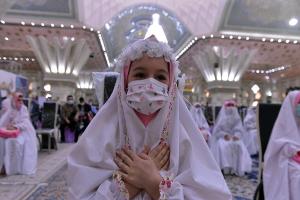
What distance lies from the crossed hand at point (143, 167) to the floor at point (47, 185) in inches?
108

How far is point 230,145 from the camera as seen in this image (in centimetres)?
575

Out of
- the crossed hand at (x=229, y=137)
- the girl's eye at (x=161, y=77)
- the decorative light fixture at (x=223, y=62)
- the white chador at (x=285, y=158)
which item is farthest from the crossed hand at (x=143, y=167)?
the decorative light fixture at (x=223, y=62)

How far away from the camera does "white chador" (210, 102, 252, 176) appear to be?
564cm

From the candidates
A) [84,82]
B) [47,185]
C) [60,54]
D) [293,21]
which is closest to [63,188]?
[47,185]

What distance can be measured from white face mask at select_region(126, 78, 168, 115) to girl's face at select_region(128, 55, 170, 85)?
0.03 meters

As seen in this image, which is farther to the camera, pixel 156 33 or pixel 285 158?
pixel 285 158

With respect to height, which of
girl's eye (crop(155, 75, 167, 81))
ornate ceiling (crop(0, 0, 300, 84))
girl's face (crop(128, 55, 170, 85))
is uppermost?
ornate ceiling (crop(0, 0, 300, 84))

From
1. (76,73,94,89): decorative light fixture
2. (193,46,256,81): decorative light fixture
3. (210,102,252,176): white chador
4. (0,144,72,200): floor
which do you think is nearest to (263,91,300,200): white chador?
(0,144,72,200): floor

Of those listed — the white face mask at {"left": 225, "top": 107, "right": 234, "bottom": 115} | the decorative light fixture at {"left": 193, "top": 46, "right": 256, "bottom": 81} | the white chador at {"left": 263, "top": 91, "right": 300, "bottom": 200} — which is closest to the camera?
the white chador at {"left": 263, "top": 91, "right": 300, "bottom": 200}

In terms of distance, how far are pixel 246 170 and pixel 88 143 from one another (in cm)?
474

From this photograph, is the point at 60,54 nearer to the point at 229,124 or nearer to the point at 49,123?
the point at 49,123

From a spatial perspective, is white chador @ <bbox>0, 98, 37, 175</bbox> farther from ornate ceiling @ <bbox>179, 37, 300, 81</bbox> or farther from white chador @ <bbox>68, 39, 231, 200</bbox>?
ornate ceiling @ <bbox>179, 37, 300, 81</bbox>

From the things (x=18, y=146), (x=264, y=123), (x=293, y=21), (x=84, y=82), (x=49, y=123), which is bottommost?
(x=18, y=146)

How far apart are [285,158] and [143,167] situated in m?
1.70
